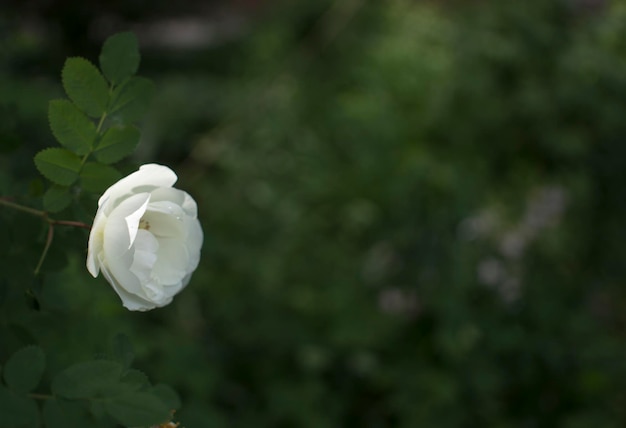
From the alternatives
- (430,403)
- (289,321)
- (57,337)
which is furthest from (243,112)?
(57,337)

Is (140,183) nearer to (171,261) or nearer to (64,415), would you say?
(171,261)

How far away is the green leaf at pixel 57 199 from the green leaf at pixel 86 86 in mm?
106

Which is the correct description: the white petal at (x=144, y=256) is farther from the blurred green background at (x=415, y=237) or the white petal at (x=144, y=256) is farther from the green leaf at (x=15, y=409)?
the blurred green background at (x=415, y=237)

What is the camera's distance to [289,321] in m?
2.63

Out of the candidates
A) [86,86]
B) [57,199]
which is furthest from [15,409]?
[86,86]

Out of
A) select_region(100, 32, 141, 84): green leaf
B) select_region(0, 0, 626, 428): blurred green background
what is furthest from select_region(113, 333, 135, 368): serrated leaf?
select_region(0, 0, 626, 428): blurred green background

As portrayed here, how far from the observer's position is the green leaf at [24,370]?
2.94 feet

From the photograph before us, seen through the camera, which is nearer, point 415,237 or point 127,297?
point 127,297

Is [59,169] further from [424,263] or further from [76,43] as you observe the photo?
[76,43]

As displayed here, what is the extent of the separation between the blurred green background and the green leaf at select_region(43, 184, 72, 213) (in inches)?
39.3

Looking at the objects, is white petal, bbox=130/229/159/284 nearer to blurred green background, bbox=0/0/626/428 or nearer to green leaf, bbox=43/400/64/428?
green leaf, bbox=43/400/64/428

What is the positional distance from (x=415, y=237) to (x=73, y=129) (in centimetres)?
182

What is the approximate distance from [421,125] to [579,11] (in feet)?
2.94

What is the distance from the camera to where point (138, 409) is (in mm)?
855
